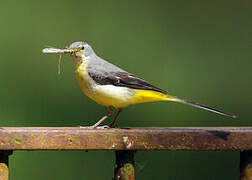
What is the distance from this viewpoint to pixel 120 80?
111 inches

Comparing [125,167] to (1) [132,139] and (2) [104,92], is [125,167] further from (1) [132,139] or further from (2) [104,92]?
(2) [104,92]

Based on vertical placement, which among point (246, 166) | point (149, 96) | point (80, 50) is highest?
point (80, 50)

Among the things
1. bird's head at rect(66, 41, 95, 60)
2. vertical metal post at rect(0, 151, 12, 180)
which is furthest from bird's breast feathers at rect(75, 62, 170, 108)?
vertical metal post at rect(0, 151, 12, 180)

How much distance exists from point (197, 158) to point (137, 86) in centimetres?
79

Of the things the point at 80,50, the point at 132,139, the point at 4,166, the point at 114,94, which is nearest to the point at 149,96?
the point at 114,94

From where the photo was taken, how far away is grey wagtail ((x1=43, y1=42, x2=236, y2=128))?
107 inches

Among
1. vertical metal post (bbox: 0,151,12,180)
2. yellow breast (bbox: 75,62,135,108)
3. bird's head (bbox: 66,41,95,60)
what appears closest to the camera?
vertical metal post (bbox: 0,151,12,180)

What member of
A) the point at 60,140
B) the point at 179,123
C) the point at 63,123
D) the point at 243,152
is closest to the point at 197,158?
the point at 179,123

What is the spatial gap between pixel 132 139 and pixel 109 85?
820mm

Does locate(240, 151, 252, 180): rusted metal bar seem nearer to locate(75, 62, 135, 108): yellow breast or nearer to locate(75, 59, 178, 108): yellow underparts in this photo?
locate(75, 59, 178, 108): yellow underparts

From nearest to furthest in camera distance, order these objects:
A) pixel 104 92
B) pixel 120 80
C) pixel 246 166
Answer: pixel 246 166, pixel 104 92, pixel 120 80

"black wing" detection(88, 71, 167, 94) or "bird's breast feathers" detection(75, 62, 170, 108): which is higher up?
"black wing" detection(88, 71, 167, 94)

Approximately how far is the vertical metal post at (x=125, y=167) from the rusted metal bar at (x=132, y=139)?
37 mm

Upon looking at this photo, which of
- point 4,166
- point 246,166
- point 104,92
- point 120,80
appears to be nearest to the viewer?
point 4,166
